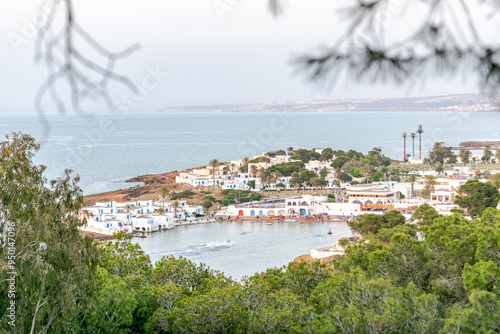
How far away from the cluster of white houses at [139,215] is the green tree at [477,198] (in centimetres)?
1342

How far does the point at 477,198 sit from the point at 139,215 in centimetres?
1534

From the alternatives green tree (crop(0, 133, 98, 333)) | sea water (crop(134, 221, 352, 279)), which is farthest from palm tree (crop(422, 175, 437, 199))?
green tree (crop(0, 133, 98, 333))

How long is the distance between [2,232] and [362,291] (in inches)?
160

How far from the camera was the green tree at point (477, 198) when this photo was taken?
23.0 m

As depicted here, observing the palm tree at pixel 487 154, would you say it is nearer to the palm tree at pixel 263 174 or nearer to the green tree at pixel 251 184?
the palm tree at pixel 263 174

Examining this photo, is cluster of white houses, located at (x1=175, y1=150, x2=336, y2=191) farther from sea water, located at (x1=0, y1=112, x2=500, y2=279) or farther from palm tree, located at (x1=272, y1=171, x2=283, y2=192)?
sea water, located at (x1=0, y1=112, x2=500, y2=279)

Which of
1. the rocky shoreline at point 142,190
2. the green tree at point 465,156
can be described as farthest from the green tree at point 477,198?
the green tree at point 465,156

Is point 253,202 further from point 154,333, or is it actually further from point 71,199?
point 71,199

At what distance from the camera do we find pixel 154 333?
25.3 feet

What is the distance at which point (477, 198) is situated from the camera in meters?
23.6

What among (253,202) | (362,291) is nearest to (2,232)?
(362,291)

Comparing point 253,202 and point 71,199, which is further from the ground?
point 71,199

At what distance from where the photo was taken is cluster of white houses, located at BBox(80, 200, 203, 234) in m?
28.1

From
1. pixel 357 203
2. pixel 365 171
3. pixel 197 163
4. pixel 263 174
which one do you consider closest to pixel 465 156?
pixel 365 171
